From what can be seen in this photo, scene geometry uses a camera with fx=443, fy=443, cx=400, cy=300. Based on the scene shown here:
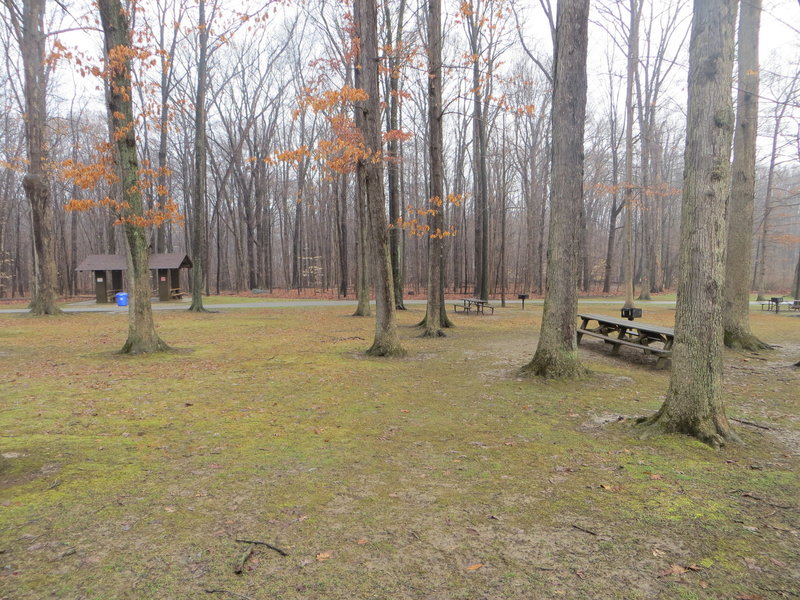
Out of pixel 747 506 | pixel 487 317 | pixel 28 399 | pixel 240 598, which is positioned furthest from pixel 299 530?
pixel 487 317

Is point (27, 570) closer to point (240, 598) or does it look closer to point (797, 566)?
point (240, 598)

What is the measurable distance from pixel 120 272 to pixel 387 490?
94.8 feet

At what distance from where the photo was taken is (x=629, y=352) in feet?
30.4

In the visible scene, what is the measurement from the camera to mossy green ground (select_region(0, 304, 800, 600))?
2.28m

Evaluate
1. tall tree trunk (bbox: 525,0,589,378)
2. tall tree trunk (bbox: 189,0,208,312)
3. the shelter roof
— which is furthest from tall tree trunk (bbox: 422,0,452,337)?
the shelter roof

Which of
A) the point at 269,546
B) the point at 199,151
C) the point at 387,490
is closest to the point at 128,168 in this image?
the point at 387,490

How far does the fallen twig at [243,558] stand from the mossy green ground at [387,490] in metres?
0.03

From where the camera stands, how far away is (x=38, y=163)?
50.4 feet

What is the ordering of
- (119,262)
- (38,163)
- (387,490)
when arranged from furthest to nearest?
(119,262) < (38,163) < (387,490)

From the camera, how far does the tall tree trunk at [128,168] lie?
26.5ft

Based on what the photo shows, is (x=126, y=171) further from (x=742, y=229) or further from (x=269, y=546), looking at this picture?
(x=742, y=229)

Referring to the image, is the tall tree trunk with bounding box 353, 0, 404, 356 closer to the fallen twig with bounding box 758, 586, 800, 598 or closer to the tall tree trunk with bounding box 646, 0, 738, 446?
the tall tree trunk with bounding box 646, 0, 738, 446

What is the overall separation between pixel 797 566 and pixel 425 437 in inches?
112

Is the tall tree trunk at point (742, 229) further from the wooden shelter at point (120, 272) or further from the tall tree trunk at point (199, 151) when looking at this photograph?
the wooden shelter at point (120, 272)
